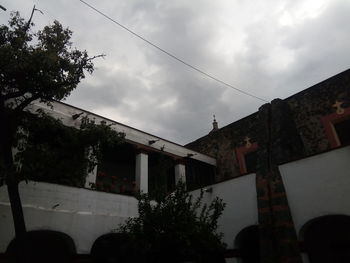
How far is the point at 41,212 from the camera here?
787cm

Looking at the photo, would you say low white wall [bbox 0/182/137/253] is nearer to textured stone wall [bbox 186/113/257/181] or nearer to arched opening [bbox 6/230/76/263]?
arched opening [bbox 6/230/76/263]

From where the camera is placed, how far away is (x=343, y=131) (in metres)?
10.8

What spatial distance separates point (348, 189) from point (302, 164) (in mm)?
1445

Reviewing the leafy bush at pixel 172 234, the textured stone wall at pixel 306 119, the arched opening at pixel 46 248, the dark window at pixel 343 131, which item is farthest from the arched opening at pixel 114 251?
the dark window at pixel 343 131

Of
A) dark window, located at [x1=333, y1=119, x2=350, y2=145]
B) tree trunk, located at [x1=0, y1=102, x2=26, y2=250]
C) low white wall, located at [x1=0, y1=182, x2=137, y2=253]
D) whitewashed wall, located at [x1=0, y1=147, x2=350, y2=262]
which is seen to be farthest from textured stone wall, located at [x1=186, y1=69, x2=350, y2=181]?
tree trunk, located at [x1=0, y1=102, x2=26, y2=250]

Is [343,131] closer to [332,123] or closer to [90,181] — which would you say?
[332,123]

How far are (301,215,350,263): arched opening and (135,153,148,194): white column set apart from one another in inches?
231

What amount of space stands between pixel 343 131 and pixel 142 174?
800cm

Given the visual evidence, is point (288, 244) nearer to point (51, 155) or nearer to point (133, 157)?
point (51, 155)

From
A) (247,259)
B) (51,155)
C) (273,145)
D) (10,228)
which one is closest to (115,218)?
(10,228)

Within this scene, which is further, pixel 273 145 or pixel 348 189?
pixel 273 145

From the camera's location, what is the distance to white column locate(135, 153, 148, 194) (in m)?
11.1

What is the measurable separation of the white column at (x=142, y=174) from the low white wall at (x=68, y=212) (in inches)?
48.1

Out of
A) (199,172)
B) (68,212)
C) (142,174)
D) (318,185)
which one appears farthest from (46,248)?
(318,185)
